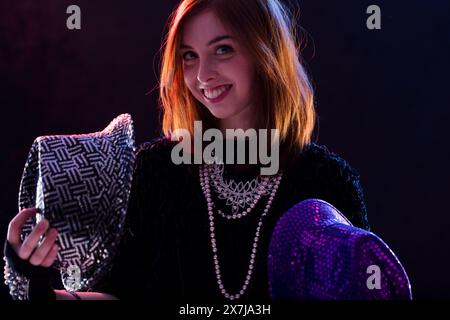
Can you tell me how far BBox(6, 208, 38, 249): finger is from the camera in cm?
87

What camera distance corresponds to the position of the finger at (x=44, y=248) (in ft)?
2.80

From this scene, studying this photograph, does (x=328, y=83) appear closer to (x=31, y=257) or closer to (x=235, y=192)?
(x=235, y=192)

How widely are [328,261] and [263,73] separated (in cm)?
54

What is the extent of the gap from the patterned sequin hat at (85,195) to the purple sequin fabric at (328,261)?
258 millimetres

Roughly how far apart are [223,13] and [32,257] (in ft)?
2.00

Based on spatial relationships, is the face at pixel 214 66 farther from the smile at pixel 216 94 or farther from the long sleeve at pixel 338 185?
the long sleeve at pixel 338 185

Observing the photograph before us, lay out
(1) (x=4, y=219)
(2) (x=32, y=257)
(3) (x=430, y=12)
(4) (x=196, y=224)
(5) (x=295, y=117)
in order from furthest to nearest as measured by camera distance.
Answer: (1) (x=4, y=219) < (3) (x=430, y=12) < (5) (x=295, y=117) < (4) (x=196, y=224) < (2) (x=32, y=257)

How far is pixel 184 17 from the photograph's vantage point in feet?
4.02

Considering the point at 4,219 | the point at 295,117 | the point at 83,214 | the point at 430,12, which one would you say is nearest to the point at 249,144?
the point at 295,117

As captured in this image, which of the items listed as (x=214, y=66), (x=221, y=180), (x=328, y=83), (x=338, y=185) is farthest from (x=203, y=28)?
(x=328, y=83)

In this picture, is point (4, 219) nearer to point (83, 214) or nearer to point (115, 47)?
point (115, 47)

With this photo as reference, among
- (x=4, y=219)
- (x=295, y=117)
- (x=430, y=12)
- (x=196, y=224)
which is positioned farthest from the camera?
(x=4, y=219)

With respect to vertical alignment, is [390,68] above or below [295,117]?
above

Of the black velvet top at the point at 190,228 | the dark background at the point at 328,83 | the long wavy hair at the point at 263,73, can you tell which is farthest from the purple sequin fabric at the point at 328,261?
the dark background at the point at 328,83
